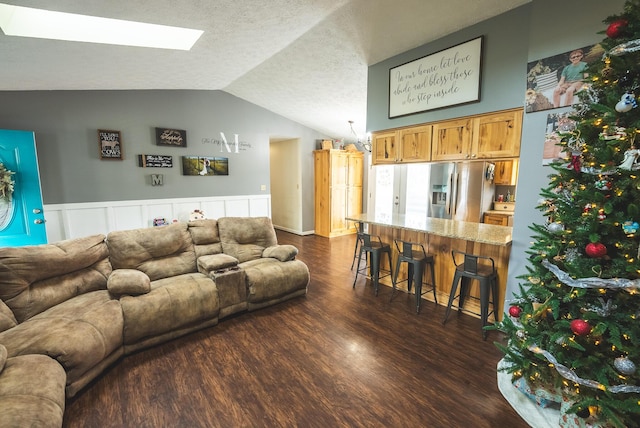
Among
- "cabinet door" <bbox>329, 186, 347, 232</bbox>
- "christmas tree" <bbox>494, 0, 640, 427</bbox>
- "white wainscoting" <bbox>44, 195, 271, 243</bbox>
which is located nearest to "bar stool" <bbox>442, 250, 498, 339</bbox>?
"christmas tree" <bbox>494, 0, 640, 427</bbox>

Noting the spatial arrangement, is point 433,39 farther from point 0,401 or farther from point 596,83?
point 0,401

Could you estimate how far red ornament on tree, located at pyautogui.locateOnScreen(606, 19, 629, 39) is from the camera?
1.30 metres

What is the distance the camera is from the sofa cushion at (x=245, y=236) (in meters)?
3.33

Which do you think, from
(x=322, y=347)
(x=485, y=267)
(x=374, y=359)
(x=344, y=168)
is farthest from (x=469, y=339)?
(x=344, y=168)

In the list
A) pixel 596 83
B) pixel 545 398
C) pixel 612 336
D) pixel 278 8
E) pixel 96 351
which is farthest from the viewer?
pixel 278 8

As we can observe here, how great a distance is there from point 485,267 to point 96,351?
323 cm

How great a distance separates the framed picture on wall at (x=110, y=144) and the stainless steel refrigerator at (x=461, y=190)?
4907 mm

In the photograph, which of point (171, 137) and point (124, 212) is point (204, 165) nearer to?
point (171, 137)

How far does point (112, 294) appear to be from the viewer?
7.71ft

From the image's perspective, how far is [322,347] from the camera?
2.38 meters

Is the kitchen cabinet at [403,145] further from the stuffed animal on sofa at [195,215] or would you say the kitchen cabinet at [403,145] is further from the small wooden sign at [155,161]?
the small wooden sign at [155,161]

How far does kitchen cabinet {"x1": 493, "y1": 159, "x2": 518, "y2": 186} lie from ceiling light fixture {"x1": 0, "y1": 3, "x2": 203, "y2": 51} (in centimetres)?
482

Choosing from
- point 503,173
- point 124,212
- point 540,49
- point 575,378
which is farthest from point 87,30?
point 503,173

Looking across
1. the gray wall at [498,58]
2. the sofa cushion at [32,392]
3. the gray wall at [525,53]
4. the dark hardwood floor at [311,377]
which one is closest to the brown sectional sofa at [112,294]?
the sofa cushion at [32,392]
